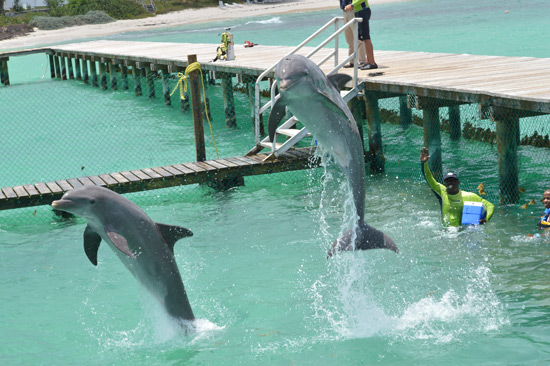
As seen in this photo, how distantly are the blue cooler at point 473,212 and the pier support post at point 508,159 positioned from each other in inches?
62.6

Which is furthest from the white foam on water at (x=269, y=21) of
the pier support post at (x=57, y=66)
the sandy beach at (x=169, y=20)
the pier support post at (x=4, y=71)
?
the pier support post at (x=4, y=71)

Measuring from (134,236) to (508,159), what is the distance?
6491 mm

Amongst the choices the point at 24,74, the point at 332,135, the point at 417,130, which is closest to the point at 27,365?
the point at 332,135

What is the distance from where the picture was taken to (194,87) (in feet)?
43.8

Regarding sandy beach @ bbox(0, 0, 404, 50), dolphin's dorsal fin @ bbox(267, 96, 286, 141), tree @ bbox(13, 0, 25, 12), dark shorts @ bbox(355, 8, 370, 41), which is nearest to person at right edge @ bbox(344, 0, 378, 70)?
dark shorts @ bbox(355, 8, 370, 41)

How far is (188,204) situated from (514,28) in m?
40.4

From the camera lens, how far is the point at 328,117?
20.7ft

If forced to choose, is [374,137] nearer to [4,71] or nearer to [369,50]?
[369,50]

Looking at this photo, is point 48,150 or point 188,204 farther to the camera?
point 48,150

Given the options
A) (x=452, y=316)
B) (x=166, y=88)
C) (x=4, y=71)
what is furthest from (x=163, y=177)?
(x=4, y=71)

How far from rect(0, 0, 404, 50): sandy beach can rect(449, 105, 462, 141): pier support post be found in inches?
1907

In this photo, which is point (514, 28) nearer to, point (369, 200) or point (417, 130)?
point (417, 130)

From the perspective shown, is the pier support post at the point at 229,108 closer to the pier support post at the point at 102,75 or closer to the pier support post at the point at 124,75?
the pier support post at the point at 124,75

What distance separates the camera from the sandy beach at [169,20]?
63.2 metres
